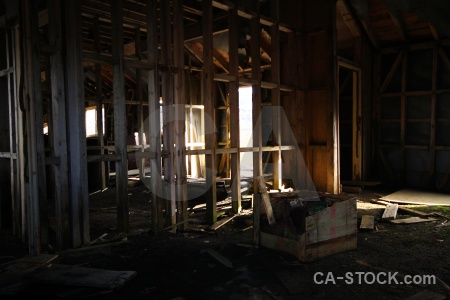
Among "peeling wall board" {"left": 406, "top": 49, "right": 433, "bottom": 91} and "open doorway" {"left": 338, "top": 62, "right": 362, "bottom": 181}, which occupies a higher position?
"peeling wall board" {"left": 406, "top": 49, "right": 433, "bottom": 91}

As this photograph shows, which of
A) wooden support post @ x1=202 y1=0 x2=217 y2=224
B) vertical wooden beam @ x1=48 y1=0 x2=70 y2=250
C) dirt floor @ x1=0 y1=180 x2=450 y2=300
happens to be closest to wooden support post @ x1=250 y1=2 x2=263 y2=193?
wooden support post @ x1=202 y1=0 x2=217 y2=224

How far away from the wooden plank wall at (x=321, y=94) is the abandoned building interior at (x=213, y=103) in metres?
0.03

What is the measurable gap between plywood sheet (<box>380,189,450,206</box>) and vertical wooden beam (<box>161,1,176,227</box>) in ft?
16.3

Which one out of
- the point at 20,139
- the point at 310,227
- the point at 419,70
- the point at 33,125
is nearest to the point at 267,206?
the point at 310,227

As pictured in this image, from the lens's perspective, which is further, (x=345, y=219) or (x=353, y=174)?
(x=353, y=174)

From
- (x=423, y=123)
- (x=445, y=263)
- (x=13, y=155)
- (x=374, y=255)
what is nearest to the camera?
(x=445, y=263)

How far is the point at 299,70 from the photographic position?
26.6ft

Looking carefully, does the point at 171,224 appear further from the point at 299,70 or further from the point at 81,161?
the point at 299,70

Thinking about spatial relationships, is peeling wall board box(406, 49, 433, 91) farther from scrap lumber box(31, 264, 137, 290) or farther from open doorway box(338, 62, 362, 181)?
scrap lumber box(31, 264, 137, 290)

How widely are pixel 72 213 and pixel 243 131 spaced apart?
33017 mm

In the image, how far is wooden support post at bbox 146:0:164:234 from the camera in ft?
17.1

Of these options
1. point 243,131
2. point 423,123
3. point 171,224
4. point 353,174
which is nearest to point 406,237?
point 171,224

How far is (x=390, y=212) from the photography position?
21.2 feet

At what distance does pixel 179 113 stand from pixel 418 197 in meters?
5.95
